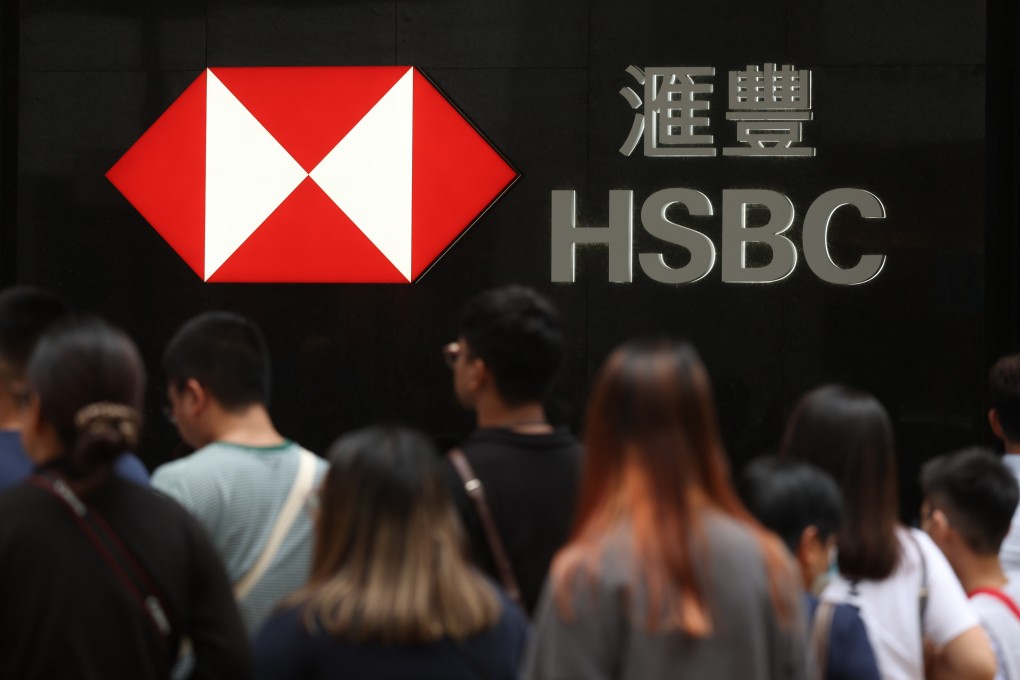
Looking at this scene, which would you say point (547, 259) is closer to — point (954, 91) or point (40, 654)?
point (954, 91)

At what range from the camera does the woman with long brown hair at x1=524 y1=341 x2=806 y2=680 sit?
203cm

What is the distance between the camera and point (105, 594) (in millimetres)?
2387

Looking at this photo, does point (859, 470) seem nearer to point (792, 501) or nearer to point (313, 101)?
point (792, 501)

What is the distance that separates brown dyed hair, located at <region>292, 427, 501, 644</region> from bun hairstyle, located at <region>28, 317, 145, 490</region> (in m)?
0.46

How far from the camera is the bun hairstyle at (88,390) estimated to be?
2.46 meters

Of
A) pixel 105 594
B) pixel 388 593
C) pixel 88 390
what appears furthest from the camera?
pixel 88 390

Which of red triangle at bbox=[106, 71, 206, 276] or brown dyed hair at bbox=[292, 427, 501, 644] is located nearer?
brown dyed hair at bbox=[292, 427, 501, 644]

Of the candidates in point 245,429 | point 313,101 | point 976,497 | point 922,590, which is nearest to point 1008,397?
point 976,497

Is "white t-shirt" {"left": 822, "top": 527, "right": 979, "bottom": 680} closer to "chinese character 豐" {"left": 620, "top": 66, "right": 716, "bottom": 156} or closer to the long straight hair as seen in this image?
the long straight hair

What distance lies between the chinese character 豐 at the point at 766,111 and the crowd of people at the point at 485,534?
314cm

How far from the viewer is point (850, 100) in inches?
258

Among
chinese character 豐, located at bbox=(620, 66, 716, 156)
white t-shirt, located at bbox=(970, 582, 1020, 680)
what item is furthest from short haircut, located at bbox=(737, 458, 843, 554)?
chinese character 豐, located at bbox=(620, 66, 716, 156)

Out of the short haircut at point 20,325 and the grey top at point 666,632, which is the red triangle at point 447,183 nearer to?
the short haircut at point 20,325

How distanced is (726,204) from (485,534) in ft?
12.9
